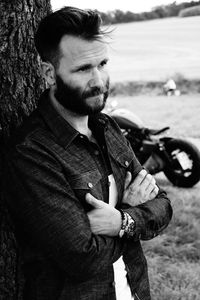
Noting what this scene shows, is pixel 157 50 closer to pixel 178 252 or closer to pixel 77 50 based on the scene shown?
pixel 178 252

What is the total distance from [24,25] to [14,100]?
1.19 ft

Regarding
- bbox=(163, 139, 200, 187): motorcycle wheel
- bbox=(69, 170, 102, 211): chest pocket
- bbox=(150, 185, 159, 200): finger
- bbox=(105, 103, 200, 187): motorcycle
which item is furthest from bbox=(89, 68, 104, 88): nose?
bbox=(163, 139, 200, 187): motorcycle wheel

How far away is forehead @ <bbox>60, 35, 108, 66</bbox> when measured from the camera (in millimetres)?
1830

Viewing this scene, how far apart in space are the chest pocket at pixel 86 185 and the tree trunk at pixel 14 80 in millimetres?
437

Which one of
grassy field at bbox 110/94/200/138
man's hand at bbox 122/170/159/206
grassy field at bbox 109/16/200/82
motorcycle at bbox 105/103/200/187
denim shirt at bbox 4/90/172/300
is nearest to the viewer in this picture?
denim shirt at bbox 4/90/172/300

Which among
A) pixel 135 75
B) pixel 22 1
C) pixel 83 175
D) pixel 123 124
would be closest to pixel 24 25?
pixel 22 1

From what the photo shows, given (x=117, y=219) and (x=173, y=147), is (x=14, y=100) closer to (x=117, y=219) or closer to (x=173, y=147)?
(x=117, y=219)

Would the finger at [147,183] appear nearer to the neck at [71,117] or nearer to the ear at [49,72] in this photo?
the neck at [71,117]

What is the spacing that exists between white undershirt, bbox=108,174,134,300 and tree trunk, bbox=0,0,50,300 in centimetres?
54

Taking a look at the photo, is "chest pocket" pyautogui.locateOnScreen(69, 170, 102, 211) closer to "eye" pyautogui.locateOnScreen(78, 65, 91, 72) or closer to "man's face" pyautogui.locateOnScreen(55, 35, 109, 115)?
"man's face" pyautogui.locateOnScreen(55, 35, 109, 115)

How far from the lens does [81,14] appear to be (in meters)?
Result: 1.87

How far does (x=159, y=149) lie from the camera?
561 centimetres

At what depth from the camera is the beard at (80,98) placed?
6.09 ft

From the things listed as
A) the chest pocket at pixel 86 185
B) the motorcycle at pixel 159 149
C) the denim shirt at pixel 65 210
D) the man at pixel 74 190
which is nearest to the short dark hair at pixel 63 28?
the man at pixel 74 190
